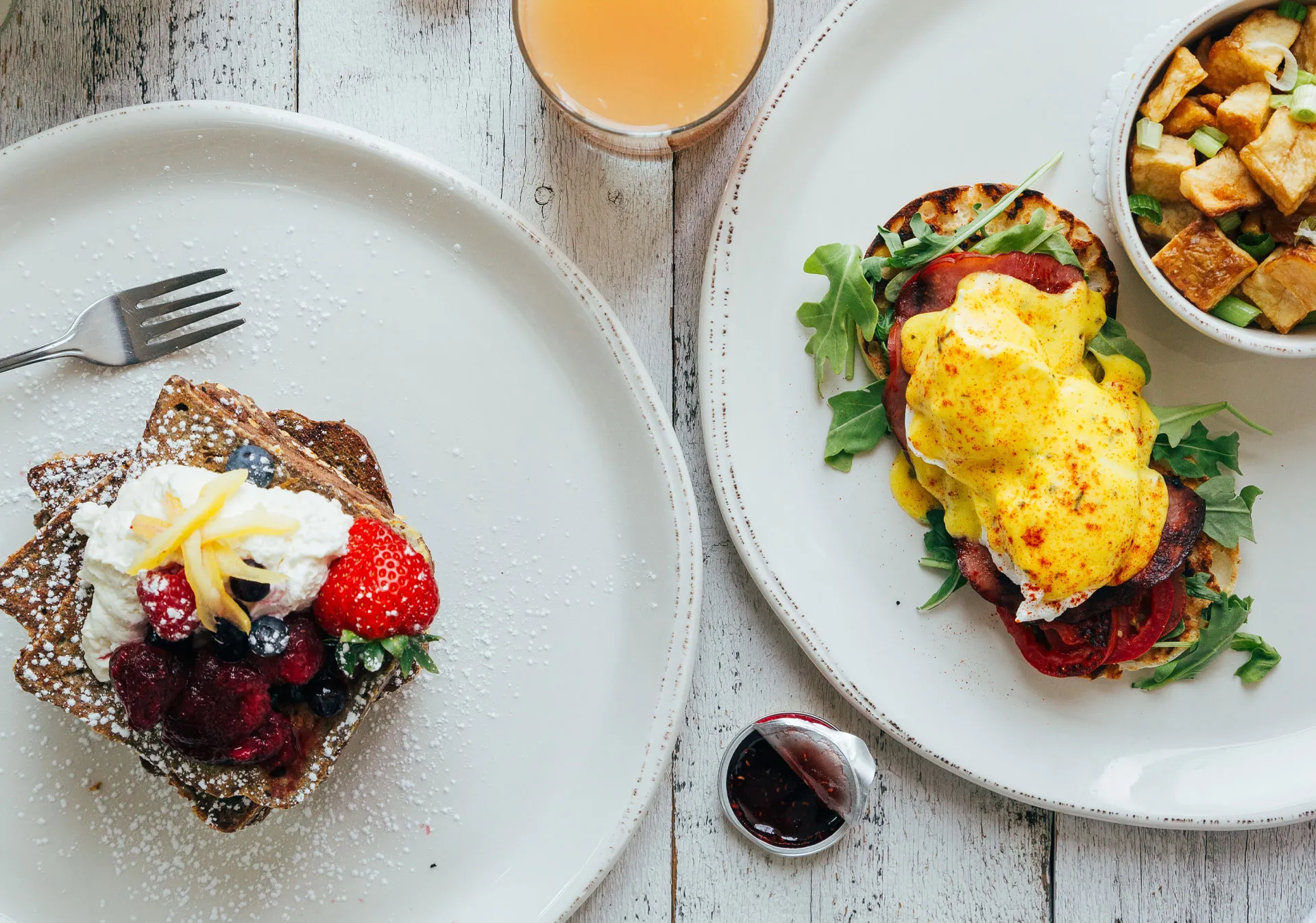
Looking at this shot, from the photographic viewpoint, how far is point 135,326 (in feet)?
6.63

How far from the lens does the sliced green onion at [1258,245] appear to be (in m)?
1.83

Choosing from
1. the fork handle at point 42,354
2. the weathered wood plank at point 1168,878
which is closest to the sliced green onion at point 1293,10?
the weathered wood plank at point 1168,878

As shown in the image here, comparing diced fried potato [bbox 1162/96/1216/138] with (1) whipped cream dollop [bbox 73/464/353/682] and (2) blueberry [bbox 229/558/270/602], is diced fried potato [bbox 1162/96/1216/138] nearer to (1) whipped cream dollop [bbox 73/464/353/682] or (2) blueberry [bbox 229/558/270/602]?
(1) whipped cream dollop [bbox 73/464/353/682]

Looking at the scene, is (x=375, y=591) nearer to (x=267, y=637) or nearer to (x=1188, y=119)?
(x=267, y=637)

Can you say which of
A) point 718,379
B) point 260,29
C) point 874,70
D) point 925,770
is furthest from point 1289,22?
point 260,29

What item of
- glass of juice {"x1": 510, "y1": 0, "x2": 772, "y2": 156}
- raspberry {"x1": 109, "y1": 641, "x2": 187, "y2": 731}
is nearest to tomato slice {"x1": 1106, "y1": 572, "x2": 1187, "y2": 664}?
glass of juice {"x1": 510, "y1": 0, "x2": 772, "y2": 156}

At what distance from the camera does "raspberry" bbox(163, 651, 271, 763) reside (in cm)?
169

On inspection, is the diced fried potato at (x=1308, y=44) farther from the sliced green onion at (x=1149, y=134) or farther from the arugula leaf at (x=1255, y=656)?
the arugula leaf at (x=1255, y=656)

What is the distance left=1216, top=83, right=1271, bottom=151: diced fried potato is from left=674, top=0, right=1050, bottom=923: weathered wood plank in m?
0.90

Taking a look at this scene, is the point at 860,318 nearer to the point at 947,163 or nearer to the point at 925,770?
the point at 947,163

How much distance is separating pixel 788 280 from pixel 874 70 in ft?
1.67

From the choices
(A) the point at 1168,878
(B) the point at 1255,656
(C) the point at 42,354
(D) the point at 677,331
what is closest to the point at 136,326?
(C) the point at 42,354

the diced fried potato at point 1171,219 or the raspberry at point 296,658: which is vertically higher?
the diced fried potato at point 1171,219

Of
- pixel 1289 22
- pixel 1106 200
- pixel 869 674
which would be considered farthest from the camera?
pixel 869 674
